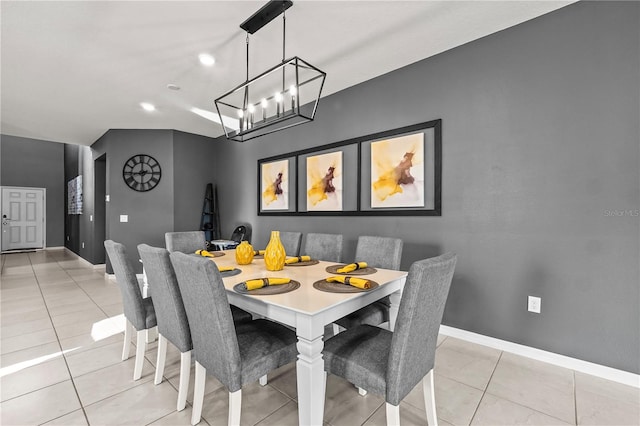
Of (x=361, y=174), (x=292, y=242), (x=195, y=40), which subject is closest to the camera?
(x=195, y=40)

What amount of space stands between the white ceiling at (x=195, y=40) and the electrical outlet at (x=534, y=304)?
2130mm

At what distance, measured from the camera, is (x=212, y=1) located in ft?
6.46

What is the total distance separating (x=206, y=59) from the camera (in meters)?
2.72

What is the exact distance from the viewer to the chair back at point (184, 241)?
2.95 meters

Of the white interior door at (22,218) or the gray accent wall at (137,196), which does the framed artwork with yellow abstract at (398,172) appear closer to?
the gray accent wall at (137,196)

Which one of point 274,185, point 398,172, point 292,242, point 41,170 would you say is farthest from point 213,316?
point 41,170

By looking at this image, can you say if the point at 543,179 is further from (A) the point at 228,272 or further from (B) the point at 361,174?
(A) the point at 228,272

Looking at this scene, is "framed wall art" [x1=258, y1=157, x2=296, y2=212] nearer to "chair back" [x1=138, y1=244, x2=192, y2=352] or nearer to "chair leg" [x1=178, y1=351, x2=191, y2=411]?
"chair back" [x1=138, y1=244, x2=192, y2=352]

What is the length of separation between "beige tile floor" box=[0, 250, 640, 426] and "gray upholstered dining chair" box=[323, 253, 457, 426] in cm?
42

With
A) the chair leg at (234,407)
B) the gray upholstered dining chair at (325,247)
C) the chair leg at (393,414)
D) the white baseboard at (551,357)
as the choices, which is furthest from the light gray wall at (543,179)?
the chair leg at (234,407)

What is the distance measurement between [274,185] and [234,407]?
3193 millimetres

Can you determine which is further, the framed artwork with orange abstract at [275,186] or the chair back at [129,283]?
the framed artwork with orange abstract at [275,186]

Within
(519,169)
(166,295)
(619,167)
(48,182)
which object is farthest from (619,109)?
(48,182)

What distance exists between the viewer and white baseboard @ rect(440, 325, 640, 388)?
189cm
